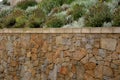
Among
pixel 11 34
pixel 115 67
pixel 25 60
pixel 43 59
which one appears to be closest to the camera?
pixel 115 67

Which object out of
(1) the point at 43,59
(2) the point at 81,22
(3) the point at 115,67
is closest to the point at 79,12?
(2) the point at 81,22

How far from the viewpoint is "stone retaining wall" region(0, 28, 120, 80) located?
837 centimetres

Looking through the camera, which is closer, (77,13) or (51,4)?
(77,13)

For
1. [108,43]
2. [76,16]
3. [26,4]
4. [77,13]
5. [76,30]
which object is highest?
Result: [26,4]

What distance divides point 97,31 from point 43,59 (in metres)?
2.90

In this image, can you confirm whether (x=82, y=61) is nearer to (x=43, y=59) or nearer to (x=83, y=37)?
(x=83, y=37)

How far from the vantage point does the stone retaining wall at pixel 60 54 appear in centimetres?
837

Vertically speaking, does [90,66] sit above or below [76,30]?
below

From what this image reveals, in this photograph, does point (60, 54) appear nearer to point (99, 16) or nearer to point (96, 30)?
point (99, 16)

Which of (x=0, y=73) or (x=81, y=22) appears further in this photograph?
(x=0, y=73)

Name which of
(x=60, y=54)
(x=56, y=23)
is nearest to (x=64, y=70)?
(x=60, y=54)

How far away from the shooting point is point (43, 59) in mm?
10859

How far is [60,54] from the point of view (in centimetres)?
999

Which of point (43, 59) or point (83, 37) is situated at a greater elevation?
point (83, 37)
